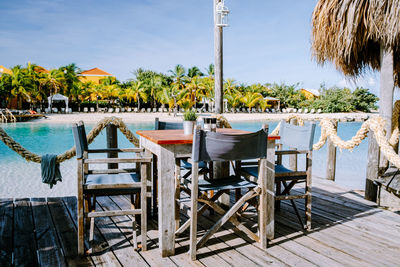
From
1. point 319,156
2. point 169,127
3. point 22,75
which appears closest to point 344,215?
point 169,127

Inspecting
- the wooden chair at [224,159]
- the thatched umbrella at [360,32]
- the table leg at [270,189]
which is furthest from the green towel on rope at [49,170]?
the thatched umbrella at [360,32]

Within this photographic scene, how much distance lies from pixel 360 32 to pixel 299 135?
245cm

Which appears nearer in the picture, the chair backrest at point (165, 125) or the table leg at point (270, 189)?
the table leg at point (270, 189)

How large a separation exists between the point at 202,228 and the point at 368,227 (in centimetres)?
171

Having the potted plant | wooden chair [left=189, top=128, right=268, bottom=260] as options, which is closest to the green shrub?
the potted plant

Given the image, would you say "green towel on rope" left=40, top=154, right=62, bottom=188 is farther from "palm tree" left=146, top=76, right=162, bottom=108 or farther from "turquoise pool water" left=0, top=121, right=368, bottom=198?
"palm tree" left=146, top=76, right=162, bottom=108

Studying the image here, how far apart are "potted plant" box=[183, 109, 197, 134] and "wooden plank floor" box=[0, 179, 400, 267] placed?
0.74 meters

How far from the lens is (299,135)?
9.59ft

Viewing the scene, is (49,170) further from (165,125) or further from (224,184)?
(224,184)

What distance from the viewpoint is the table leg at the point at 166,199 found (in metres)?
2.20

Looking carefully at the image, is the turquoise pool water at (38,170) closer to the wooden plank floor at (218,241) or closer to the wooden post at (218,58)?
the wooden plank floor at (218,241)

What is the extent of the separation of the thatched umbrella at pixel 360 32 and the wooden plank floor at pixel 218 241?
2.12 metres

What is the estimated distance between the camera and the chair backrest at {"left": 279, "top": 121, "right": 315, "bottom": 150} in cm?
273

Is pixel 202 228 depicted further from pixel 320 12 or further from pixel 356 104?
pixel 356 104
